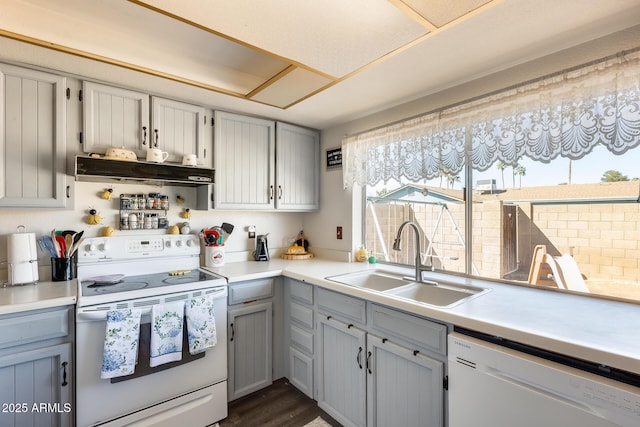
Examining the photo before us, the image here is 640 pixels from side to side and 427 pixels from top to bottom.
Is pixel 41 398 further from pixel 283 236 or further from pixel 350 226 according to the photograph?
pixel 350 226

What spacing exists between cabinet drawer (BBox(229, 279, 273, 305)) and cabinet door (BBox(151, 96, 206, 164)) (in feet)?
3.16

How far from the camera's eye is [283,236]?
115 inches

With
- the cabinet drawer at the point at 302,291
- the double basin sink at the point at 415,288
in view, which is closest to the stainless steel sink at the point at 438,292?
the double basin sink at the point at 415,288

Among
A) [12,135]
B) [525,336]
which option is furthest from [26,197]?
[525,336]

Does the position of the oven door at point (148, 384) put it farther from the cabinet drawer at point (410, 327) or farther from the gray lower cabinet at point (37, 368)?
the cabinet drawer at point (410, 327)

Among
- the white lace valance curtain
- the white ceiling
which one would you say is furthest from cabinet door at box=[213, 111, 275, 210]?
the white lace valance curtain

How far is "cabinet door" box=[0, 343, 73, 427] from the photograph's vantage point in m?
1.35

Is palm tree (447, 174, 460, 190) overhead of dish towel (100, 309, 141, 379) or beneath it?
overhead

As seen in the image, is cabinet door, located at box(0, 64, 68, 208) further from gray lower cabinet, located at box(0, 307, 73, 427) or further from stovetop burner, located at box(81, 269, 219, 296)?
gray lower cabinet, located at box(0, 307, 73, 427)

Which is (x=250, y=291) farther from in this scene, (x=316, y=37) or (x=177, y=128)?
(x=316, y=37)

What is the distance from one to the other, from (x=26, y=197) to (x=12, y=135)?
13.3 inches

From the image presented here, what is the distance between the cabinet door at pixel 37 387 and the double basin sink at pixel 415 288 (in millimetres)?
1466

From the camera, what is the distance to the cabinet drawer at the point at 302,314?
2044mm

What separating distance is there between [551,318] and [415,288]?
0.73 meters
